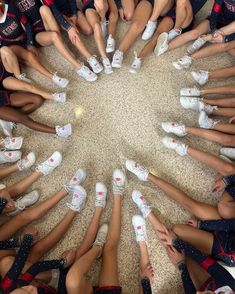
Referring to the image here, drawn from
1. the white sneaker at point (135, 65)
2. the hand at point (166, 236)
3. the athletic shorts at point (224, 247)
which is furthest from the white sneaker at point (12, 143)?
the athletic shorts at point (224, 247)

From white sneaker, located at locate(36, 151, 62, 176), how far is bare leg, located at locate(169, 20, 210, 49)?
882mm

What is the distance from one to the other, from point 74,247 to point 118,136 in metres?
0.59

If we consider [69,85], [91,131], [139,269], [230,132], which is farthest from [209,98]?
[139,269]

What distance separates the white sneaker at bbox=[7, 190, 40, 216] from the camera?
5.07 ft

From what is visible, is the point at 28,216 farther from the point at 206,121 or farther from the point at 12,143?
the point at 206,121

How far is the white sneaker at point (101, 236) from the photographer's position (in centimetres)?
146

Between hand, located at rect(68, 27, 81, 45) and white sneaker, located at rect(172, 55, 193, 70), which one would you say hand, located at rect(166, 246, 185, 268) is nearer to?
white sneaker, located at rect(172, 55, 193, 70)

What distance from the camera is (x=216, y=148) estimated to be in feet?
5.48

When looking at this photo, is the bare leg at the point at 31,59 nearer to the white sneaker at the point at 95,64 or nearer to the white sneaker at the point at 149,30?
the white sneaker at the point at 95,64

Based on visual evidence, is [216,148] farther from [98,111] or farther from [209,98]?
[98,111]

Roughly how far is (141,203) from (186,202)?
21 centimetres

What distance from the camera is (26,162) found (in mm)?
1641

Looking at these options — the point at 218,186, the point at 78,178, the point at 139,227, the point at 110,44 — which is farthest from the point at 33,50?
the point at 218,186

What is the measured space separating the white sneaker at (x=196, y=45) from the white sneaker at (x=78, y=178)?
0.90 metres
